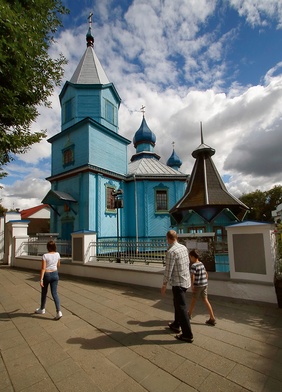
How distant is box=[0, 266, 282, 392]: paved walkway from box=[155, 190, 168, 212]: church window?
1135 centimetres

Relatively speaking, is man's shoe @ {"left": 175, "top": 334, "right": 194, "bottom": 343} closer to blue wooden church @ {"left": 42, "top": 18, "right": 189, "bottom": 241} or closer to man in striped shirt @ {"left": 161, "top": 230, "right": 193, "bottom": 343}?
man in striped shirt @ {"left": 161, "top": 230, "right": 193, "bottom": 343}

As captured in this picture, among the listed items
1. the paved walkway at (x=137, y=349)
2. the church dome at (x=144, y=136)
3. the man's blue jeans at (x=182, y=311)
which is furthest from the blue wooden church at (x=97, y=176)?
the man's blue jeans at (x=182, y=311)

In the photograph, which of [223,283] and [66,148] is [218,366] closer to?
[223,283]

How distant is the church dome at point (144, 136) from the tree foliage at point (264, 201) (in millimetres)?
30738

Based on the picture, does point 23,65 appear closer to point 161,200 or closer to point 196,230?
point 196,230

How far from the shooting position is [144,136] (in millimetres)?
23250

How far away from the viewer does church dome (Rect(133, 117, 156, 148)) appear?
23297 mm

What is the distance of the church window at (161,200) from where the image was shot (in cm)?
1652

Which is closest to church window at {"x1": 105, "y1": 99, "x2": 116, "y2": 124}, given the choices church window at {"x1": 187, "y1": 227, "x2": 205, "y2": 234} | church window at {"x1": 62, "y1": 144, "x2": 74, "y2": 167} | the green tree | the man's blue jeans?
church window at {"x1": 62, "y1": 144, "x2": 74, "y2": 167}

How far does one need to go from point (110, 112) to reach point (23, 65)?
37.3ft

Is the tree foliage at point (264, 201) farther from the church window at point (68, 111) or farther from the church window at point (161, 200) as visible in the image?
the church window at point (68, 111)

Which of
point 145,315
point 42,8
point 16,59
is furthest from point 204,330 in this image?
point 42,8

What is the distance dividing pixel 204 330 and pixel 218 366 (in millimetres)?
1026

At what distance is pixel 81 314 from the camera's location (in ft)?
15.2
